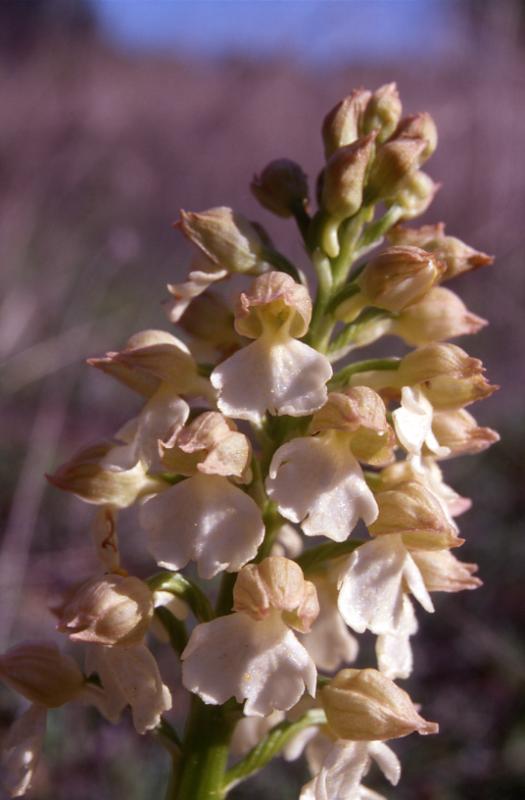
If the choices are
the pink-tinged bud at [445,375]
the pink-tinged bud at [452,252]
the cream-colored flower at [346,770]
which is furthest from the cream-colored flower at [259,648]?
the pink-tinged bud at [452,252]

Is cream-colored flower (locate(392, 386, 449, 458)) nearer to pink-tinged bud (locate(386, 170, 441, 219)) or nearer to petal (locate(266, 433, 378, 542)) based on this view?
petal (locate(266, 433, 378, 542))

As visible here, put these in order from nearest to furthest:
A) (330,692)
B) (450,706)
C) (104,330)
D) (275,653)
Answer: (275,653)
(330,692)
(450,706)
(104,330)

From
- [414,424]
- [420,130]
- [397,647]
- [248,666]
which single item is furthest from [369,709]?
[420,130]

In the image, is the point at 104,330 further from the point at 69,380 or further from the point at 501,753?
the point at 501,753

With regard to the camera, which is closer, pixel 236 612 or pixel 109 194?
pixel 236 612

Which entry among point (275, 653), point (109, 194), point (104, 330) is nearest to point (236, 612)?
point (275, 653)

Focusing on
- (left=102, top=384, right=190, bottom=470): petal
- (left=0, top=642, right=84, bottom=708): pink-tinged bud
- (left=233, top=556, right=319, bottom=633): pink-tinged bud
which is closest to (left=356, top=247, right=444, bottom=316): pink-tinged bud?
(left=102, top=384, right=190, bottom=470): petal

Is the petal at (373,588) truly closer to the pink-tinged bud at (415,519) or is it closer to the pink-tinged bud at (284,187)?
the pink-tinged bud at (415,519)
